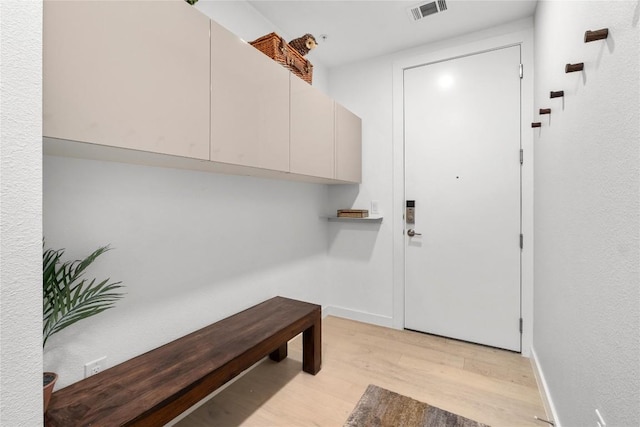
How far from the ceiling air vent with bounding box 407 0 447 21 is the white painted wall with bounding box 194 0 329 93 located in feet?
3.29

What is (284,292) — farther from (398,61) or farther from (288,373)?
(398,61)

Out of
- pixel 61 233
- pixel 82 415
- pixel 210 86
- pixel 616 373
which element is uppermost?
pixel 210 86

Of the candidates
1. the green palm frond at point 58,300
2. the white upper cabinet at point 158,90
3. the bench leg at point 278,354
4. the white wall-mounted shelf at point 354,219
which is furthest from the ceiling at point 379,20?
the bench leg at point 278,354

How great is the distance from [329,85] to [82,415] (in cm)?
322

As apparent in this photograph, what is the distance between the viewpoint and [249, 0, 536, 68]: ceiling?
218 centimetres

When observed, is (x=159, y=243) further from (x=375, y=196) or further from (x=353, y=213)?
(x=375, y=196)

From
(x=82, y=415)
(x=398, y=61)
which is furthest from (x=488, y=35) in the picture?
(x=82, y=415)

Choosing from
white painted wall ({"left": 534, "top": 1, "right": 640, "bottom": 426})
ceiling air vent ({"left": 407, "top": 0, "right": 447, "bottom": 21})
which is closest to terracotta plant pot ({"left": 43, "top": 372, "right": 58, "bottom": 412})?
white painted wall ({"left": 534, "top": 1, "right": 640, "bottom": 426})

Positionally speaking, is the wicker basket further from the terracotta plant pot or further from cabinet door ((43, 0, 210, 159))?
the terracotta plant pot

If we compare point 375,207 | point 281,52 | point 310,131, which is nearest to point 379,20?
point 281,52

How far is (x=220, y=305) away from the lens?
1.96m

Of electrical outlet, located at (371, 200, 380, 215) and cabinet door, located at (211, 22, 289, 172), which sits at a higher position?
cabinet door, located at (211, 22, 289, 172)

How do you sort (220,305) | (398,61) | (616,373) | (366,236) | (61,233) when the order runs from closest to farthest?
(616,373)
(61,233)
(220,305)
(398,61)
(366,236)

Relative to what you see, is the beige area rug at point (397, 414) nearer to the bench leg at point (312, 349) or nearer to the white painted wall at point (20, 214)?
the bench leg at point (312, 349)
